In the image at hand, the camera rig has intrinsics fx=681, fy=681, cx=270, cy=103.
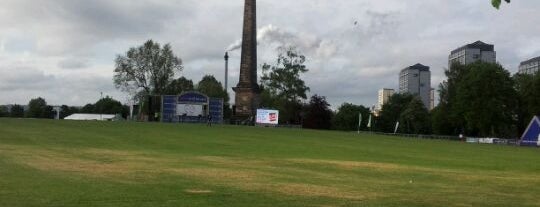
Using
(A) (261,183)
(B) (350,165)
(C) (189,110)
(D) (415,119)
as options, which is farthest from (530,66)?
(A) (261,183)

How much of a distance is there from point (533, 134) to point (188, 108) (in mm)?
48232

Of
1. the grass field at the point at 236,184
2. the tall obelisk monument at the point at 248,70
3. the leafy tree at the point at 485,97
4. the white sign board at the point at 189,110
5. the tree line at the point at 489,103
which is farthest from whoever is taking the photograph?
the tall obelisk monument at the point at 248,70

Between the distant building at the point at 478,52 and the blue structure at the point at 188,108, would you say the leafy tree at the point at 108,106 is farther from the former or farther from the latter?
the distant building at the point at 478,52

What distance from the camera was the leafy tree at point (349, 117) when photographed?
532ft

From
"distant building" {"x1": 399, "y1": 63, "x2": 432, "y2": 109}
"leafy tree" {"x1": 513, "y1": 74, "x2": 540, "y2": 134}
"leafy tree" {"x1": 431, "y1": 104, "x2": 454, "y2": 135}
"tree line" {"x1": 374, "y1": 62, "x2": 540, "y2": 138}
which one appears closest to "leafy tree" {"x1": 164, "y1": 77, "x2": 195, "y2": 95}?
"leafy tree" {"x1": 431, "y1": 104, "x2": 454, "y2": 135}

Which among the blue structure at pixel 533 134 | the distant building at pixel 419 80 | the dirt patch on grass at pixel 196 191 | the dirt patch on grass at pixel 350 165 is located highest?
the distant building at pixel 419 80

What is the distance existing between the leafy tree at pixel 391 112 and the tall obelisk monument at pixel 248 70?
174 ft

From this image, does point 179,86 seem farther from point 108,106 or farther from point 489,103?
point 489,103

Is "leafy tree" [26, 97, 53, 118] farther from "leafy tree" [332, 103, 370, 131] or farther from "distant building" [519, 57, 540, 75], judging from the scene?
"distant building" [519, 57, 540, 75]

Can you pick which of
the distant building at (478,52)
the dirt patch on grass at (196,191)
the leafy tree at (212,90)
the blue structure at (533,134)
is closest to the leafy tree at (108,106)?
the leafy tree at (212,90)

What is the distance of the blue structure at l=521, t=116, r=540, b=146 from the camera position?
79438mm

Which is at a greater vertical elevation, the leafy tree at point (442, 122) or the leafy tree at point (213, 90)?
the leafy tree at point (213, 90)

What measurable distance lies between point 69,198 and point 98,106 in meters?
181

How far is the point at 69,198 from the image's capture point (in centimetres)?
1259
